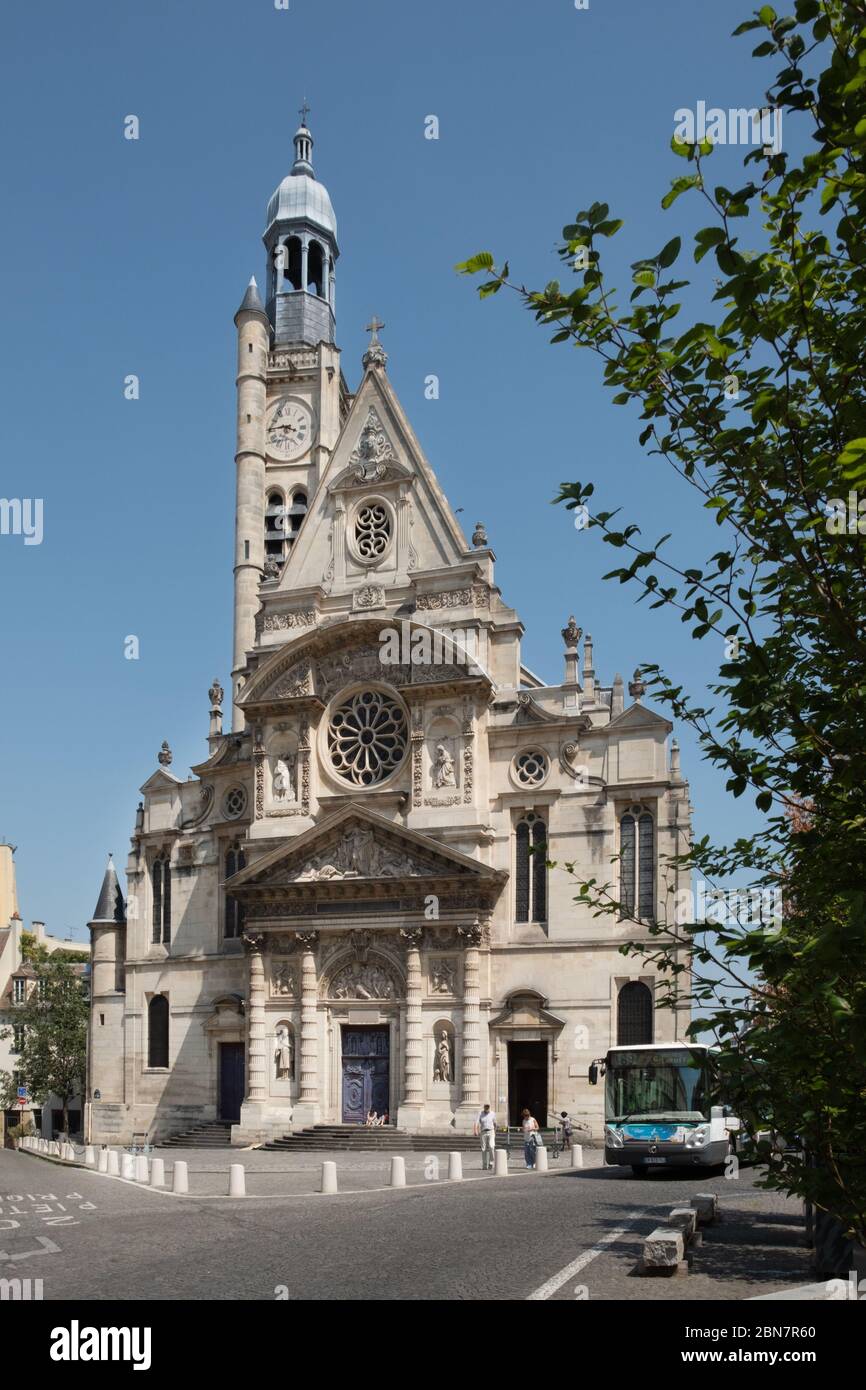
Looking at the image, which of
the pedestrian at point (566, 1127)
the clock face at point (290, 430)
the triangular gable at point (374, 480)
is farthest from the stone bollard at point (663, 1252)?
the clock face at point (290, 430)

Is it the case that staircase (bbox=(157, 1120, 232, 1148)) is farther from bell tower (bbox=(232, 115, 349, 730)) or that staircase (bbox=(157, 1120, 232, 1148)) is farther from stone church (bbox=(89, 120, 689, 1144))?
bell tower (bbox=(232, 115, 349, 730))

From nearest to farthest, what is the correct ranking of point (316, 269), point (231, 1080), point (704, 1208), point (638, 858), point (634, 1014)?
point (704, 1208) < point (634, 1014) < point (638, 858) < point (231, 1080) < point (316, 269)

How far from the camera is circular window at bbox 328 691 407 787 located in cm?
4419

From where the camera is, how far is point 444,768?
42438mm

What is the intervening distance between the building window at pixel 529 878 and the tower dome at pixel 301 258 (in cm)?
2613

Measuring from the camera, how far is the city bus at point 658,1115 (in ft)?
95.7

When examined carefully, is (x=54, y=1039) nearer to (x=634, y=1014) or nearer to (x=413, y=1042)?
(x=413, y=1042)

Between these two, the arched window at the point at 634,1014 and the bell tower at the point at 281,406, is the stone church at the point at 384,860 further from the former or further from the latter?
the bell tower at the point at 281,406

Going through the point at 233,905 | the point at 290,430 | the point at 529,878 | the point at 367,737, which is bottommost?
the point at 233,905

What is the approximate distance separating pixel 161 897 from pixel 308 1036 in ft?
31.7

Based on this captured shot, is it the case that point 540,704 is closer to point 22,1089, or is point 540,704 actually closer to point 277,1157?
point 277,1157

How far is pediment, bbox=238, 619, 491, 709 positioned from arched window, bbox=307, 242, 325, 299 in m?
22.4

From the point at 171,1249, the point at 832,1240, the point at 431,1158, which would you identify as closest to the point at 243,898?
the point at 431,1158

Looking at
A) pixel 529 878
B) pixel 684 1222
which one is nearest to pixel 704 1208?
pixel 684 1222
